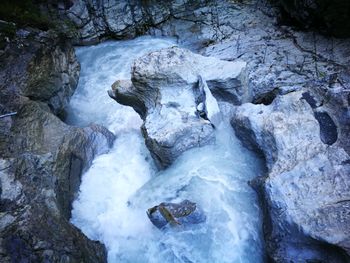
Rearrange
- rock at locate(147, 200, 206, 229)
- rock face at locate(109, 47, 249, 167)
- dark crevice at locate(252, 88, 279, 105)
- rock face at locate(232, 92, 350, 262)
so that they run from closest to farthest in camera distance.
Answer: rock face at locate(232, 92, 350, 262), rock at locate(147, 200, 206, 229), rock face at locate(109, 47, 249, 167), dark crevice at locate(252, 88, 279, 105)

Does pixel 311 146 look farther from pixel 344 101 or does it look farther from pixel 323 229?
pixel 323 229

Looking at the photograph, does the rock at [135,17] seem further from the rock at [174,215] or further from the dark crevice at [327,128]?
the rock at [174,215]

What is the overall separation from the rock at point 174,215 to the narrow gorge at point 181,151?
0.01 metres

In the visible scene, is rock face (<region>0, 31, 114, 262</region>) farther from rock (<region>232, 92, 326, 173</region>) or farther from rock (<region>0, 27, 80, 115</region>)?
rock (<region>232, 92, 326, 173</region>)

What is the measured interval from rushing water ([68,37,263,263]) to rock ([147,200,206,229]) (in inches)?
3.2

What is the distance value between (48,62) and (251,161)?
397cm

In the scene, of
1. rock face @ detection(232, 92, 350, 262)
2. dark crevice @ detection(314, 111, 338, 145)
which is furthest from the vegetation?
dark crevice @ detection(314, 111, 338, 145)

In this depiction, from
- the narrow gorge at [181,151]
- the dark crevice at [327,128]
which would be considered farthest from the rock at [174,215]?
the dark crevice at [327,128]

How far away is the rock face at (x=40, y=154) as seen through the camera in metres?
3.79

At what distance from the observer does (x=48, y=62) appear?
6.15 metres

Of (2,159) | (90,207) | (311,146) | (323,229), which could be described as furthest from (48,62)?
(323,229)

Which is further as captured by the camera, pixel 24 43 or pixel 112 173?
pixel 24 43

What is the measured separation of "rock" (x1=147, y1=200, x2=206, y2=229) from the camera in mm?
4430

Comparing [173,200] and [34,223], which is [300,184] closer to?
[173,200]
